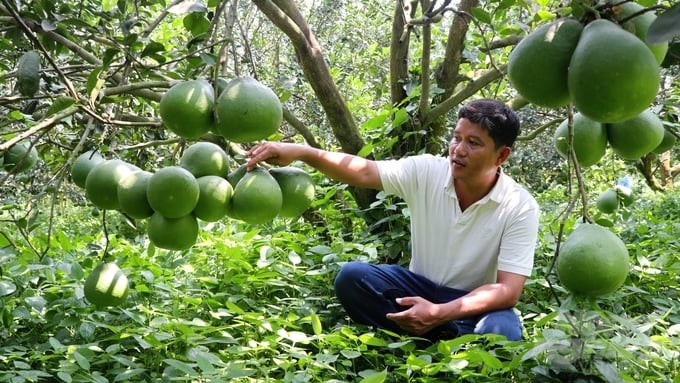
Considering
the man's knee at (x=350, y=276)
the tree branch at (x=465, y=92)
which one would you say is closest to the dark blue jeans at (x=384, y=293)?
the man's knee at (x=350, y=276)

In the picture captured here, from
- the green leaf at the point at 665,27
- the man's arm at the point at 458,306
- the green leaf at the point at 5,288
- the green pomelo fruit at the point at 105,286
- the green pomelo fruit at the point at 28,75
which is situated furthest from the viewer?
the man's arm at the point at 458,306

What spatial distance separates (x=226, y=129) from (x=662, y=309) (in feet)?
7.12

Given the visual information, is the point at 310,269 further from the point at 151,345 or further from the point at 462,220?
the point at 151,345

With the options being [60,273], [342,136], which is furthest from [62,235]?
[342,136]

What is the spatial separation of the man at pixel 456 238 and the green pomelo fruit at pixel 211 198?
0.91 metres

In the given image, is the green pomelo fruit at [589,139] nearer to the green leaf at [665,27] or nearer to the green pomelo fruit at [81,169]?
→ the green leaf at [665,27]

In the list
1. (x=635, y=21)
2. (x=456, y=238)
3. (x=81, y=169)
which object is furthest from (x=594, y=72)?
(x=456, y=238)

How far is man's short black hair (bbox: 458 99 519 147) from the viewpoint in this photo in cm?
259

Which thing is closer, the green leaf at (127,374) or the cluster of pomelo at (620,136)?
the cluster of pomelo at (620,136)

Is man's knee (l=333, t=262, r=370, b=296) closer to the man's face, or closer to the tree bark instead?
the man's face

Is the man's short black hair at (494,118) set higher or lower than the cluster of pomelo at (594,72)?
higher

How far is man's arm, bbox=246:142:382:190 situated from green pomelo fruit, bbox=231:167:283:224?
3.4 inches

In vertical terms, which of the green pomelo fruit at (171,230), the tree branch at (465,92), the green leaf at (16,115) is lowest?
the green pomelo fruit at (171,230)

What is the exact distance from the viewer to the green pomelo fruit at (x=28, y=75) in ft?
5.42
